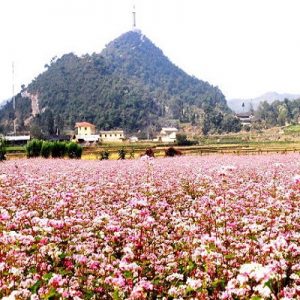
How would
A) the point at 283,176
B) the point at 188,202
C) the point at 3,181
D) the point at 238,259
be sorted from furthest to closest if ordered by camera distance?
the point at 283,176 < the point at 3,181 < the point at 188,202 < the point at 238,259

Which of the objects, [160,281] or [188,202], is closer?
[160,281]

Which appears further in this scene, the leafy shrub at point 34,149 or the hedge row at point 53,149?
the leafy shrub at point 34,149

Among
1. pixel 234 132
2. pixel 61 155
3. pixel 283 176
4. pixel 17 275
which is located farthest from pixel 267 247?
pixel 234 132

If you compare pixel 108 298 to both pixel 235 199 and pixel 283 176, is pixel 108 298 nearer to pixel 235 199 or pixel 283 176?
pixel 235 199

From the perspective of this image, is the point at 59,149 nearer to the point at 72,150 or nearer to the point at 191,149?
the point at 72,150

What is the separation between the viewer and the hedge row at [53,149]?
139 ft

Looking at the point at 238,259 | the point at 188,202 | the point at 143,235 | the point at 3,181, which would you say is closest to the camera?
the point at 238,259

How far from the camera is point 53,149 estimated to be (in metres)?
42.5

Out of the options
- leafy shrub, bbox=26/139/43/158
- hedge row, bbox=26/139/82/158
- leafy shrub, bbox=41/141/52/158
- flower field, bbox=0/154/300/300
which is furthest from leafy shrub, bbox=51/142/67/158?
flower field, bbox=0/154/300/300

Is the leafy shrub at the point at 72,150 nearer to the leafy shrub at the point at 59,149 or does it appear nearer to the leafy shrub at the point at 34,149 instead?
the leafy shrub at the point at 59,149

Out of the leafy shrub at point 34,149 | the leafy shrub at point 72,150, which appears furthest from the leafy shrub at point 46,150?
the leafy shrub at point 72,150

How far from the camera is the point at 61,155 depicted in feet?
141

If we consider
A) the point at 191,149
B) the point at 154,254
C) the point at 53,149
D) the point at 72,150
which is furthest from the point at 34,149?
the point at 154,254

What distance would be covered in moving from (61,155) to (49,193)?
108ft
